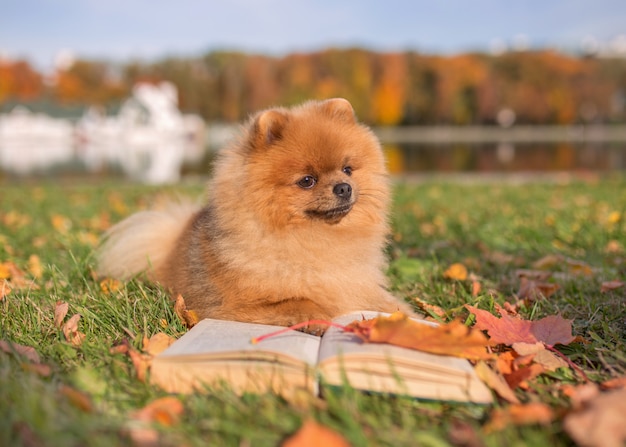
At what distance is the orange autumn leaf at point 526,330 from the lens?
238 cm

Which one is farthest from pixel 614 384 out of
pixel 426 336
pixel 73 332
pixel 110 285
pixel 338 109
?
pixel 110 285

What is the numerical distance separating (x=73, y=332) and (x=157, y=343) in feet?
1.56

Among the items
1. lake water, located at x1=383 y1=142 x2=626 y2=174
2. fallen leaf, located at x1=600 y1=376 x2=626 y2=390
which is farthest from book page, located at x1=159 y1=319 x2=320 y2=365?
lake water, located at x1=383 y1=142 x2=626 y2=174

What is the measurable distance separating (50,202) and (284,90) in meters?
77.8

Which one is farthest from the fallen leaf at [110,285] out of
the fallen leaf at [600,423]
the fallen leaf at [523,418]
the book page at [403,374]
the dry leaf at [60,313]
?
the fallen leaf at [600,423]

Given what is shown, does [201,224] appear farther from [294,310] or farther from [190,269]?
[294,310]

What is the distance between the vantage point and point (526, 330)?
2426 millimetres

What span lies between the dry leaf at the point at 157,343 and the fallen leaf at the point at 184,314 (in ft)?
0.96

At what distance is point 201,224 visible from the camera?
3.07 meters

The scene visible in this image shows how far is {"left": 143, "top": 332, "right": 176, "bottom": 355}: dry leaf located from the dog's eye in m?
0.93

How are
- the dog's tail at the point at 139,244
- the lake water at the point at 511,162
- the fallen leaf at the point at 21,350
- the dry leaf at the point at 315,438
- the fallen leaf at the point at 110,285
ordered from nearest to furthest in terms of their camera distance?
the dry leaf at the point at 315,438 → the fallen leaf at the point at 21,350 → the fallen leaf at the point at 110,285 → the dog's tail at the point at 139,244 → the lake water at the point at 511,162

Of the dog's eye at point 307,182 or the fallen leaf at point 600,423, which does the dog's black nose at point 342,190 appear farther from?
the fallen leaf at point 600,423

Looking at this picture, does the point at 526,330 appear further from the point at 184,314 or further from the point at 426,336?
the point at 184,314

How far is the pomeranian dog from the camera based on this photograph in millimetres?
2619
